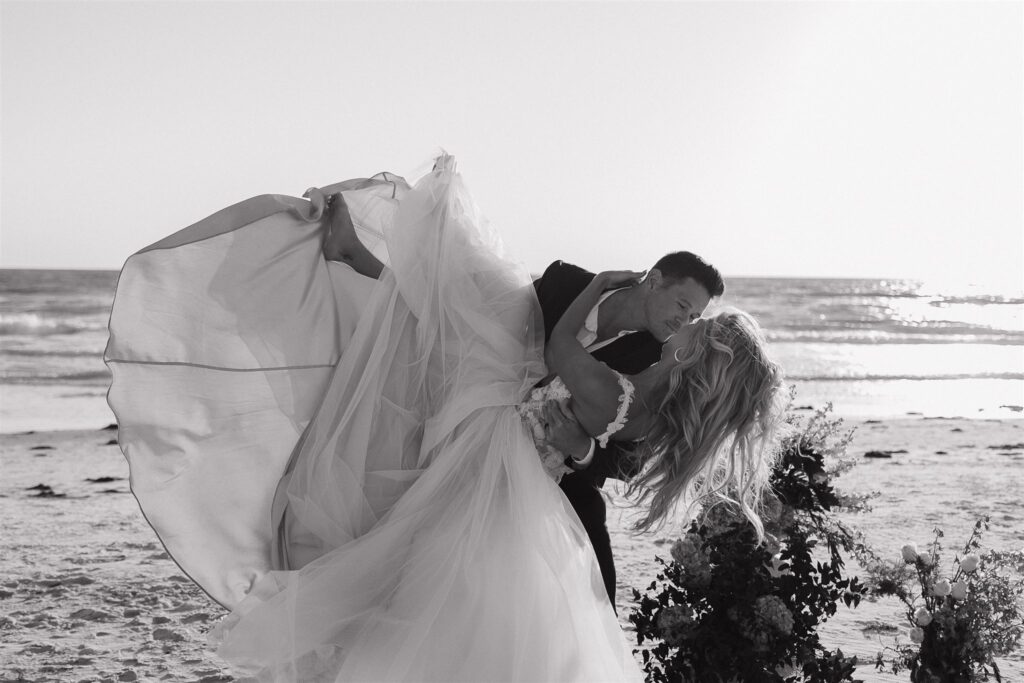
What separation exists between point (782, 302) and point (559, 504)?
35663 mm

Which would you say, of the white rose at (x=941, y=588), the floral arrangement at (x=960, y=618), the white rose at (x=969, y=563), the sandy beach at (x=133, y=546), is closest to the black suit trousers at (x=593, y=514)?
the sandy beach at (x=133, y=546)

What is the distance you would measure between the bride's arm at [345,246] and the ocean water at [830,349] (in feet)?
15.0

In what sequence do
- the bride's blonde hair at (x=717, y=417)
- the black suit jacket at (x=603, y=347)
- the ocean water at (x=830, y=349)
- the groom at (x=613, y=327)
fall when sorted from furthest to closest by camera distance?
the ocean water at (x=830, y=349) → the black suit jacket at (x=603, y=347) → the groom at (x=613, y=327) → the bride's blonde hair at (x=717, y=417)

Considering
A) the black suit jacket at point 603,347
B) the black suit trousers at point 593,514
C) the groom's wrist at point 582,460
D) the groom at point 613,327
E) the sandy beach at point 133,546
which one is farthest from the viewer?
the sandy beach at point 133,546

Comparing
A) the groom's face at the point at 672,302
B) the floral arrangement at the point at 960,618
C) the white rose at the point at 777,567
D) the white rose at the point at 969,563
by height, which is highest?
the groom's face at the point at 672,302

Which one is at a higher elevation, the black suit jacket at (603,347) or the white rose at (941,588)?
the black suit jacket at (603,347)

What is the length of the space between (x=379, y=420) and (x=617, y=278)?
3.48 ft

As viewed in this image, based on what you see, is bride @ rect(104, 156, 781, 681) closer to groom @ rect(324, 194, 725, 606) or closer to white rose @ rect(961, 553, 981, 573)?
groom @ rect(324, 194, 725, 606)

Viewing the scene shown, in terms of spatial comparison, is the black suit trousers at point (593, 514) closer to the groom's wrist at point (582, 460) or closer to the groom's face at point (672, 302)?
the groom's wrist at point (582, 460)

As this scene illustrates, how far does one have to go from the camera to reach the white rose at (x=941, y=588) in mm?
3869

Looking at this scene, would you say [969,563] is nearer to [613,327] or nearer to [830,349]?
[613,327]

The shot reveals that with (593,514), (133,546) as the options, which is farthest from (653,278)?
(133,546)

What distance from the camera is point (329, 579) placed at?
133 inches

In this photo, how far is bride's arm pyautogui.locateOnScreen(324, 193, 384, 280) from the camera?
3.90m
